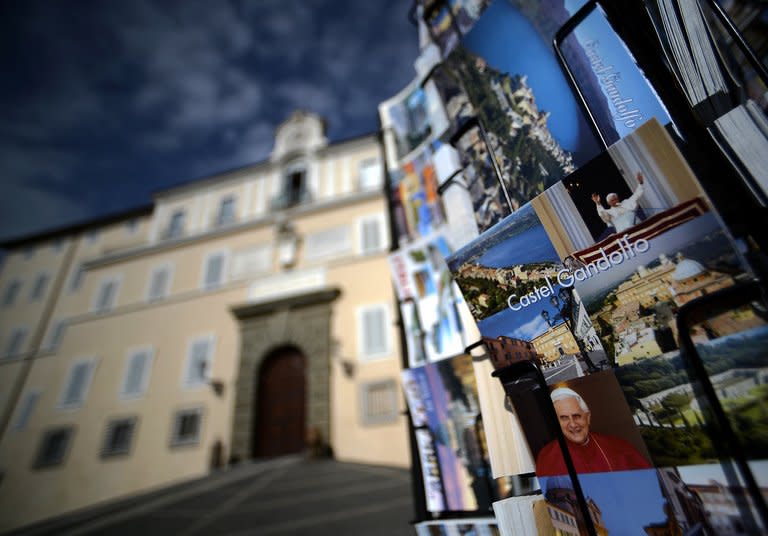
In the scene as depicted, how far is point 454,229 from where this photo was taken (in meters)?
1.47

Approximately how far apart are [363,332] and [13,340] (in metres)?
14.5

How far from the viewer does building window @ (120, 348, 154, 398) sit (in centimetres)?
1009

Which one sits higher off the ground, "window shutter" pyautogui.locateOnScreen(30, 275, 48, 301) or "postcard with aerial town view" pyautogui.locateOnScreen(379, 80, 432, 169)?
"window shutter" pyautogui.locateOnScreen(30, 275, 48, 301)

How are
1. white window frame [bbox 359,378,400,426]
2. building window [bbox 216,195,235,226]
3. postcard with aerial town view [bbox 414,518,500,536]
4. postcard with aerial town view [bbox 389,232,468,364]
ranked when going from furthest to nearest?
building window [bbox 216,195,235,226] → white window frame [bbox 359,378,400,426] → postcard with aerial town view [bbox 389,232,468,364] → postcard with aerial town view [bbox 414,518,500,536]

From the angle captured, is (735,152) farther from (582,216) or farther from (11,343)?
(11,343)

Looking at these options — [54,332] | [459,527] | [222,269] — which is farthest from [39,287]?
[459,527]

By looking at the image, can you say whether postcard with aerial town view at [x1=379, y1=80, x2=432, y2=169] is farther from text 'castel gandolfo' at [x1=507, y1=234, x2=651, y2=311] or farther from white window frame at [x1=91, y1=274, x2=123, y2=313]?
white window frame at [x1=91, y1=274, x2=123, y2=313]

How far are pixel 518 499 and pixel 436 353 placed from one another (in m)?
0.61

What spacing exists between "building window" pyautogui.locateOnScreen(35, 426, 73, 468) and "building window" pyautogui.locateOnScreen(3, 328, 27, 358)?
5.75 meters

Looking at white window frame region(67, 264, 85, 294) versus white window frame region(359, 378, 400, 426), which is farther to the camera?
white window frame region(67, 264, 85, 294)

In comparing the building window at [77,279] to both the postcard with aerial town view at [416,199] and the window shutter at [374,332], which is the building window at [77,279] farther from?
the postcard with aerial town view at [416,199]

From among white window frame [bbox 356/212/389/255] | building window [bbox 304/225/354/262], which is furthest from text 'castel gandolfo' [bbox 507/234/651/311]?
building window [bbox 304/225/354/262]

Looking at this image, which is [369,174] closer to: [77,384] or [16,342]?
[77,384]

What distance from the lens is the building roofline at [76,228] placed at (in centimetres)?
1432
